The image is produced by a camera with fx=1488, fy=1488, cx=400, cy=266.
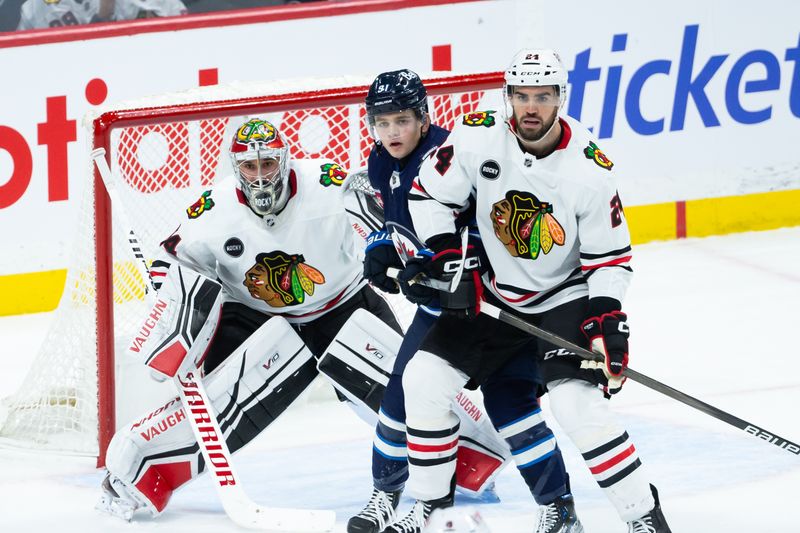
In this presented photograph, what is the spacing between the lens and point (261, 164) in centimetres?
354

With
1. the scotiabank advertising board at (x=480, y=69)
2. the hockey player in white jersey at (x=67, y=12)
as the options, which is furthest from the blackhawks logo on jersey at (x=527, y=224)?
the hockey player in white jersey at (x=67, y=12)

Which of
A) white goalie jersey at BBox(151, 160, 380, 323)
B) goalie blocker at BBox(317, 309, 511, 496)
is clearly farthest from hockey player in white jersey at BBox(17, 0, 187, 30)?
goalie blocker at BBox(317, 309, 511, 496)

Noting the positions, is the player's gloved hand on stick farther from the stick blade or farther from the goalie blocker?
the stick blade

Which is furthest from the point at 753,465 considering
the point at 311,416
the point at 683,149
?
the point at 683,149

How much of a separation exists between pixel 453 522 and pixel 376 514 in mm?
248

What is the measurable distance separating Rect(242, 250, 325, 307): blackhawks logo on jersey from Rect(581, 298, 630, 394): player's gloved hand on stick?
0.87 meters

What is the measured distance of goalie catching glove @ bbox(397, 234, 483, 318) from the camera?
3164mm

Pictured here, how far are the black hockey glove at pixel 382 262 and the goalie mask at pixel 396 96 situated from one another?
268 millimetres

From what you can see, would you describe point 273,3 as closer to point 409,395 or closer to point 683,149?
point 683,149

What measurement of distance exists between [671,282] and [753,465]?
1.87m

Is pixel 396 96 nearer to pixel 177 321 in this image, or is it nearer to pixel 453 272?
pixel 453 272

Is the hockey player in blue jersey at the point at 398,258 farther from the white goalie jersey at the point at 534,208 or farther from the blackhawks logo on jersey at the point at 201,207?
the blackhawks logo on jersey at the point at 201,207

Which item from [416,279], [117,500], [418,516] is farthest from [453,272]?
[117,500]

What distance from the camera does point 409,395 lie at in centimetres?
319
